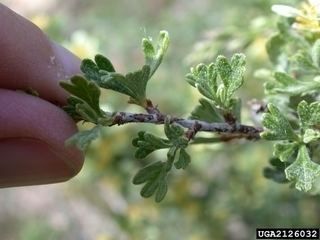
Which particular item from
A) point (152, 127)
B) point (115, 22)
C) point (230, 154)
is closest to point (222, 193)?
point (230, 154)

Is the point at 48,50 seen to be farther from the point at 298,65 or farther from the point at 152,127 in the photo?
the point at 152,127

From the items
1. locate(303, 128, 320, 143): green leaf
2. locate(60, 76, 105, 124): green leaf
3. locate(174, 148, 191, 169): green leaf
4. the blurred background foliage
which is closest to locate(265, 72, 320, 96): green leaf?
locate(303, 128, 320, 143): green leaf

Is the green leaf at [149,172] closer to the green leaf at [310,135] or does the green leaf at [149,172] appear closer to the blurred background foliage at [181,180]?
the green leaf at [310,135]

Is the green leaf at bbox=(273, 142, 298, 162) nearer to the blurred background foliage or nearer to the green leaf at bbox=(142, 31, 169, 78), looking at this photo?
the green leaf at bbox=(142, 31, 169, 78)

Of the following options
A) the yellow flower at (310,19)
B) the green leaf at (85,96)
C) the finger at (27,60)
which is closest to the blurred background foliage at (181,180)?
the yellow flower at (310,19)

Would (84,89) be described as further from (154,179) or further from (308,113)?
(308,113)

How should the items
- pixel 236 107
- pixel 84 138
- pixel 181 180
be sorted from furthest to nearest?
1. pixel 181 180
2. pixel 236 107
3. pixel 84 138

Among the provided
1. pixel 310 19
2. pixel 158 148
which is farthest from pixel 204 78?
pixel 310 19
